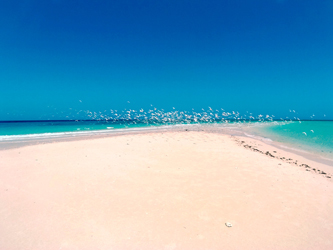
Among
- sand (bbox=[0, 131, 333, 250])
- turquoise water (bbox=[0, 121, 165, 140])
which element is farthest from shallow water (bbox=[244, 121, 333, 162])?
turquoise water (bbox=[0, 121, 165, 140])

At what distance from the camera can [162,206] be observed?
631 cm

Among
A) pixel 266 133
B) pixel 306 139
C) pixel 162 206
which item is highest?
pixel 266 133

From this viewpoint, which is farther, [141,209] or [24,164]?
[24,164]

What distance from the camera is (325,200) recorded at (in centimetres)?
711

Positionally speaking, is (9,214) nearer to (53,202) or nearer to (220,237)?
(53,202)

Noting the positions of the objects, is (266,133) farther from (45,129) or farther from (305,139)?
(45,129)

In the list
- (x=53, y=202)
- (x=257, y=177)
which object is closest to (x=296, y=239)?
(x=257, y=177)

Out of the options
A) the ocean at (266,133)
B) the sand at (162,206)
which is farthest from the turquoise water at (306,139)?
the sand at (162,206)

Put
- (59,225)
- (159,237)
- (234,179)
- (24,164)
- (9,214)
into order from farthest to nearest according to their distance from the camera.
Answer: (24,164)
(234,179)
(9,214)
(59,225)
(159,237)

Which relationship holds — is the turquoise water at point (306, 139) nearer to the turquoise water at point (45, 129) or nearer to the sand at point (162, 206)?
the sand at point (162, 206)

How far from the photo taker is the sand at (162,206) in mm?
4766

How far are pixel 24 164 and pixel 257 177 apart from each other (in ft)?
43.5

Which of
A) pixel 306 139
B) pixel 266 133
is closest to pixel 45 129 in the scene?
pixel 266 133

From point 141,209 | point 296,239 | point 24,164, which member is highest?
point 24,164
